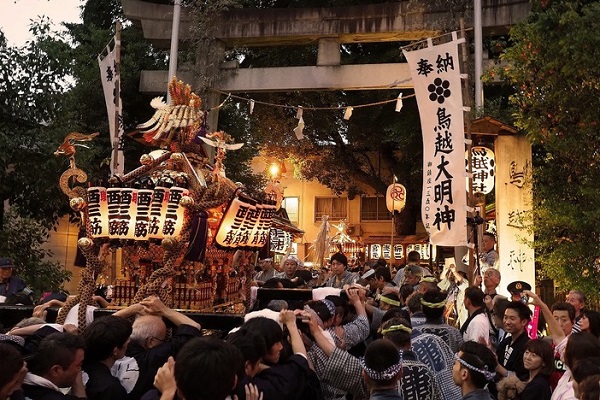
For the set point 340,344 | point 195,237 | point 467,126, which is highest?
point 467,126

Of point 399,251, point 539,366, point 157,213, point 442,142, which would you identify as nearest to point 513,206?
point 442,142

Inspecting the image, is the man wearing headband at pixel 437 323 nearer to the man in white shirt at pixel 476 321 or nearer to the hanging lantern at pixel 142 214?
the man in white shirt at pixel 476 321

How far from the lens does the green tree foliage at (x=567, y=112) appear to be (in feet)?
27.8

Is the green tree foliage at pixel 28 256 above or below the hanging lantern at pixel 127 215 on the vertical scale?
below

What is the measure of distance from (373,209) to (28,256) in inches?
847

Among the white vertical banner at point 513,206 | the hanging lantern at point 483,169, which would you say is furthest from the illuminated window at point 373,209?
the white vertical banner at point 513,206

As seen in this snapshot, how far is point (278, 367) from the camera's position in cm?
400

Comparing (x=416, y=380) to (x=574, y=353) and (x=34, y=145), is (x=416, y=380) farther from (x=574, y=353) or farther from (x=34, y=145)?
(x=34, y=145)

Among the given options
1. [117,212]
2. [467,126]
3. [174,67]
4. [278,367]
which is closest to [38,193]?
[117,212]

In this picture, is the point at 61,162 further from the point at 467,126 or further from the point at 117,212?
the point at 467,126

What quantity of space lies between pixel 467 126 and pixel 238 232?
454 cm

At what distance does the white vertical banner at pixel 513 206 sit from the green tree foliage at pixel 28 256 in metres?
8.24

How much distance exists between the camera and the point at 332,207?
32188mm

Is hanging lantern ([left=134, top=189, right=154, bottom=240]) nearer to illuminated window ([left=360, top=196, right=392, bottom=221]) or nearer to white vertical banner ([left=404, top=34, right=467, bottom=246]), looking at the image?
white vertical banner ([left=404, top=34, right=467, bottom=246])
